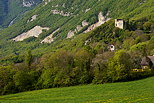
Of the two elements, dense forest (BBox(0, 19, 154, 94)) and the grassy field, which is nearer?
the grassy field

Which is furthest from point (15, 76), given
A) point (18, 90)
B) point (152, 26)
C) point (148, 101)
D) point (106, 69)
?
point (152, 26)

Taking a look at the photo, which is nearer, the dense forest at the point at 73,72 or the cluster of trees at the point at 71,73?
the cluster of trees at the point at 71,73

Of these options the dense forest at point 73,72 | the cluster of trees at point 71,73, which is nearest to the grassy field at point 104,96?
the cluster of trees at point 71,73

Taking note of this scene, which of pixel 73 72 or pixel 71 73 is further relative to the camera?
pixel 71 73

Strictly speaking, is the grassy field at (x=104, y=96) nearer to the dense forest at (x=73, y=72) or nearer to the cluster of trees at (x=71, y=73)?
the cluster of trees at (x=71, y=73)

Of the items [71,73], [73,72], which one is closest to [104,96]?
[73,72]

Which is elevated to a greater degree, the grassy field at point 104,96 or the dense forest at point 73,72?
the dense forest at point 73,72

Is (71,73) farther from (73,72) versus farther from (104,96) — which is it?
(104,96)

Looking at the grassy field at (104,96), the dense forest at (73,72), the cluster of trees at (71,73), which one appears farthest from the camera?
the dense forest at (73,72)

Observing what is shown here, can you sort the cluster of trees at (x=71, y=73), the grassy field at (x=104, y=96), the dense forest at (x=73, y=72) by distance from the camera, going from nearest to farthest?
the grassy field at (x=104, y=96) → the cluster of trees at (x=71, y=73) → the dense forest at (x=73, y=72)

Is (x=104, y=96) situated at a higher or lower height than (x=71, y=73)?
lower

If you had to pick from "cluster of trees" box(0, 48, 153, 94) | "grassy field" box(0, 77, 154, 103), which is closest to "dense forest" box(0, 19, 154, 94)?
"cluster of trees" box(0, 48, 153, 94)

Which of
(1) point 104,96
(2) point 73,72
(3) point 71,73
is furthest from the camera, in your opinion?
(3) point 71,73

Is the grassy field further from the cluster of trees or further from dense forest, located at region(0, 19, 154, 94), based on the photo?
dense forest, located at region(0, 19, 154, 94)
